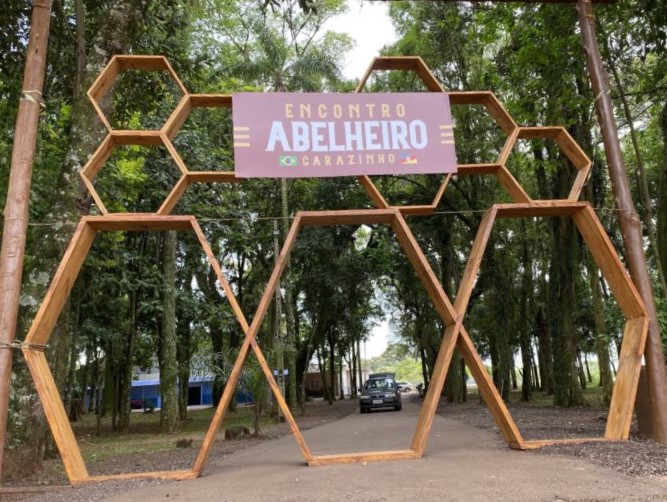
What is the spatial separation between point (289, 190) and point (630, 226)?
16.3 meters

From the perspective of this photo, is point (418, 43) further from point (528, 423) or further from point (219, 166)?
point (528, 423)

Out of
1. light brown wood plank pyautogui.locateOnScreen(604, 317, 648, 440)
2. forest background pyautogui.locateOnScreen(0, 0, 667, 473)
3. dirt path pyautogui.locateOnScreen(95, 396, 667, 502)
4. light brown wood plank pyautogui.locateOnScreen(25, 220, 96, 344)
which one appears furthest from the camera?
forest background pyautogui.locateOnScreen(0, 0, 667, 473)

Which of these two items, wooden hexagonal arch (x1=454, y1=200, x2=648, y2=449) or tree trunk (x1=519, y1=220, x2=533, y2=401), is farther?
tree trunk (x1=519, y1=220, x2=533, y2=401)

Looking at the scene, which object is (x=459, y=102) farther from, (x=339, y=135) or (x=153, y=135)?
(x=153, y=135)

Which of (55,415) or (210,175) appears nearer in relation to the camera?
(55,415)

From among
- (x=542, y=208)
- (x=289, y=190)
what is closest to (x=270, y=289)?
(x=542, y=208)

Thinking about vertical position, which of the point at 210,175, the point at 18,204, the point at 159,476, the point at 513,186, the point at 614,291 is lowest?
the point at 159,476

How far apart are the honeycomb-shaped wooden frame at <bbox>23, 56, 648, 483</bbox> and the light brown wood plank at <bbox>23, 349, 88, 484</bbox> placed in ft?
0.05

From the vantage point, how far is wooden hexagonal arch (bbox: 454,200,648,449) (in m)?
7.05

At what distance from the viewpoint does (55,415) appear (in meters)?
6.10

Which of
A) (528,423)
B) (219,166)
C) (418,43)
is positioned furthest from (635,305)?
(418,43)

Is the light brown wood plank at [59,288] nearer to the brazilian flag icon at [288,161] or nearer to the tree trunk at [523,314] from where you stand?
the brazilian flag icon at [288,161]

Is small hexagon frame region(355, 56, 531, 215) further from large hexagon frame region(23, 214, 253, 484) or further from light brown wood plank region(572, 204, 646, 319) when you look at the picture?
large hexagon frame region(23, 214, 253, 484)

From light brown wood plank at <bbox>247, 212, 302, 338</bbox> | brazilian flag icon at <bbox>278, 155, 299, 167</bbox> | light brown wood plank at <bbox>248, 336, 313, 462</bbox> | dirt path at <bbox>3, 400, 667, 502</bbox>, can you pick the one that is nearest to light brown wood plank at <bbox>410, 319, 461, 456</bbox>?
dirt path at <bbox>3, 400, 667, 502</bbox>
